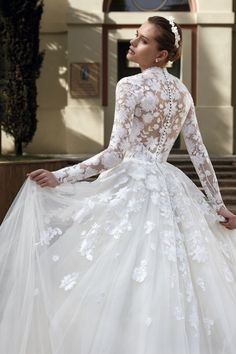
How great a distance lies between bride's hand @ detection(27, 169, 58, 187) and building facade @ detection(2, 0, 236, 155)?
942 centimetres

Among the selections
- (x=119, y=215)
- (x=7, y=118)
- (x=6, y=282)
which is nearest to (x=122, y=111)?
(x=119, y=215)

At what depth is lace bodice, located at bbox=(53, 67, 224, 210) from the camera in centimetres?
261

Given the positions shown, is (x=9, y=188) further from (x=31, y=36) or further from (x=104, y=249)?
(x=104, y=249)

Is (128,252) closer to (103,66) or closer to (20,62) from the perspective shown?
(20,62)

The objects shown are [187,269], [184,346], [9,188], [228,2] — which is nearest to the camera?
[184,346]

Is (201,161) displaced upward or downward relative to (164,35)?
downward

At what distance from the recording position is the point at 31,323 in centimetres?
246

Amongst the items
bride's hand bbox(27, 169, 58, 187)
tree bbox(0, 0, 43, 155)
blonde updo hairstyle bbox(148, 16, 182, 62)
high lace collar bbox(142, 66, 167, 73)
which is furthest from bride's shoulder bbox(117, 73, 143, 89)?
tree bbox(0, 0, 43, 155)

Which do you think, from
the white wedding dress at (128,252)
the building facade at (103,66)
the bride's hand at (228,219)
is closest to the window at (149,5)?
the building facade at (103,66)

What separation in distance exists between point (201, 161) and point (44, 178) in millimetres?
797

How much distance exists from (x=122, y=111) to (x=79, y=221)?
54 centimetres

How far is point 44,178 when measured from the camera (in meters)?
2.64

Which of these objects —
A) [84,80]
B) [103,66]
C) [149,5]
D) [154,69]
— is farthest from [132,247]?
[149,5]

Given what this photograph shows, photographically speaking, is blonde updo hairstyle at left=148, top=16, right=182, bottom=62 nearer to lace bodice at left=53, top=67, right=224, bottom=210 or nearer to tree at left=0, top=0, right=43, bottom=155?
lace bodice at left=53, top=67, right=224, bottom=210
